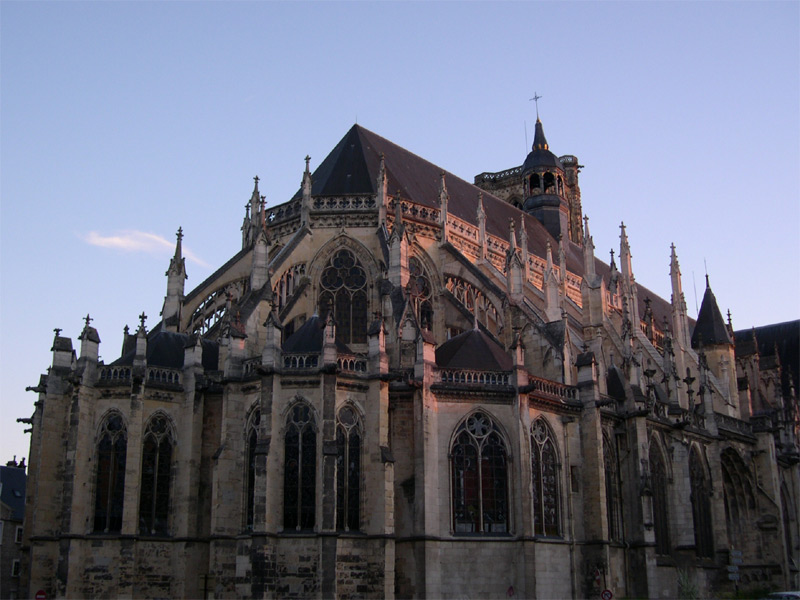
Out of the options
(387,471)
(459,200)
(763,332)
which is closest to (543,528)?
(387,471)

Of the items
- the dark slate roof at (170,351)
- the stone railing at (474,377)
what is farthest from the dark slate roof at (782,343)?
the dark slate roof at (170,351)

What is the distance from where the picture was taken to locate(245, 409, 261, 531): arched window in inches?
1016

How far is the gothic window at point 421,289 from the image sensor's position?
108 ft

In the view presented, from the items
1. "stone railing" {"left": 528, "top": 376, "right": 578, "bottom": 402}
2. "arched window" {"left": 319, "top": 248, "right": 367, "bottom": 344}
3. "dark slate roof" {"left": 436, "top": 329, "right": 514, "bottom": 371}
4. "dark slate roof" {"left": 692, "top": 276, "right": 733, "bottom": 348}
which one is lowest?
"stone railing" {"left": 528, "top": 376, "right": 578, "bottom": 402}

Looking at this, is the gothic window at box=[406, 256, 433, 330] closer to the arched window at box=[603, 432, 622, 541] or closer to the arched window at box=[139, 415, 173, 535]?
the arched window at box=[603, 432, 622, 541]

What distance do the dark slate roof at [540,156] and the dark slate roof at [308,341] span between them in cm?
3371

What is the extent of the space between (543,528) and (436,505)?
3482mm

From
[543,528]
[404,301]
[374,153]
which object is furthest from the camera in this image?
[374,153]

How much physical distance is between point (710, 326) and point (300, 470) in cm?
2813

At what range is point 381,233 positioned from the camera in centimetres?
3222

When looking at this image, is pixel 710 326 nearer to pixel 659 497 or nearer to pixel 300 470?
pixel 659 497

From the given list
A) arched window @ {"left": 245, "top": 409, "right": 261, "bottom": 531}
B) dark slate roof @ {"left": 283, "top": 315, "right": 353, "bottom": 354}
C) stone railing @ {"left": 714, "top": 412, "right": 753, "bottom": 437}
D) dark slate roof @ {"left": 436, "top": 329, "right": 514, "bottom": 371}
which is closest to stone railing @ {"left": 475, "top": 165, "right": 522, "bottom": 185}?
stone railing @ {"left": 714, "top": 412, "right": 753, "bottom": 437}

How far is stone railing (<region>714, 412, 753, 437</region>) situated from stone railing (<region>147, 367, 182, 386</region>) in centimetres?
2138

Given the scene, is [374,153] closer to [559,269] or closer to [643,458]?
[559,269]
